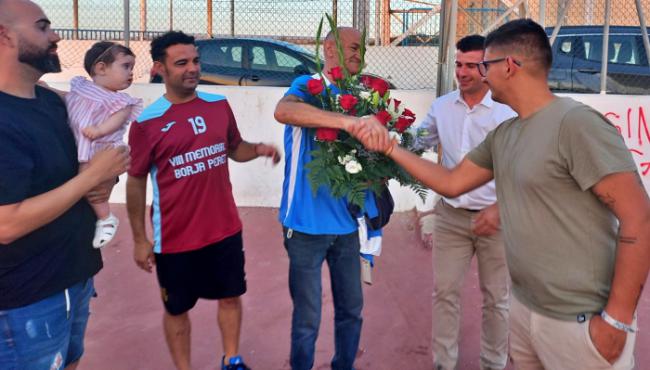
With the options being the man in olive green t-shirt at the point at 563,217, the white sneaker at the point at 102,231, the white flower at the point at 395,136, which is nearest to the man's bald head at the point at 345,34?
the white flower at the point at 395,136

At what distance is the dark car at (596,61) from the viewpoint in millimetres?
8852

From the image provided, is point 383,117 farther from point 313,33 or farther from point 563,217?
point 313,33

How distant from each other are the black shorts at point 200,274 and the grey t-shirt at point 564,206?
179 cm

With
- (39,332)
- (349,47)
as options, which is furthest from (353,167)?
(39,332)

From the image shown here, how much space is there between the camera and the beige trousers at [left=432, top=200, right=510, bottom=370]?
3750 mm

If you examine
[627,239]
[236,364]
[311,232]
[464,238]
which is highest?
[627,239]

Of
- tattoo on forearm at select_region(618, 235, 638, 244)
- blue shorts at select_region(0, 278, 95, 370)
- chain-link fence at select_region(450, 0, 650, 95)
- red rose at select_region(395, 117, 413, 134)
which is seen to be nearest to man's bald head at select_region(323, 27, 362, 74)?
red rose at select_region(395, 117, 413, 134)

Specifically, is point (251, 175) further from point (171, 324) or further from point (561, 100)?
point (561, 100)

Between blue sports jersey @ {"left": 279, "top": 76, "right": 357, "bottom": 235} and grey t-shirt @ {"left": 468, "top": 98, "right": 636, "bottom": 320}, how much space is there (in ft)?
3.76

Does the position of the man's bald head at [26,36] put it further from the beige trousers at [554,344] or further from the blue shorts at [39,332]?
the beige trousers at [554,344]

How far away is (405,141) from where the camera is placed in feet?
10.8

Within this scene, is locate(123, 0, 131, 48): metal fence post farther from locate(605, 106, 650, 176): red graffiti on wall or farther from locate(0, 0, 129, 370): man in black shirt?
locate(605, 106, 650, 176): red graffiti on wall

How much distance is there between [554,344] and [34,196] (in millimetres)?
2003

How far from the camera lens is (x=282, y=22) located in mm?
7582
